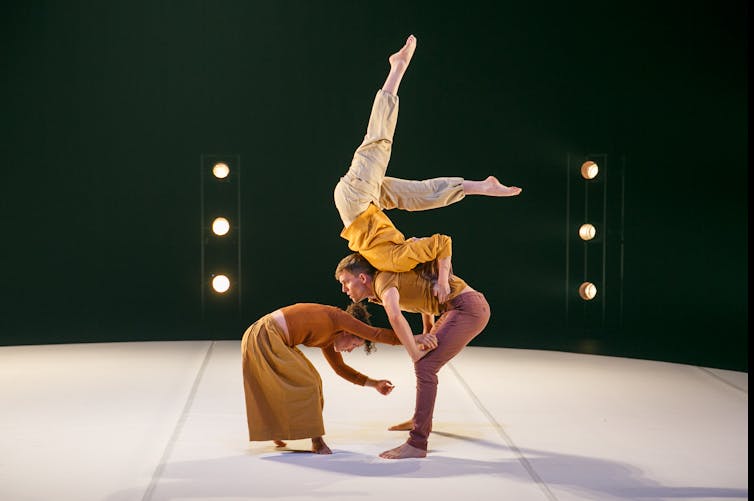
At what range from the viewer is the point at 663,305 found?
7703 mm

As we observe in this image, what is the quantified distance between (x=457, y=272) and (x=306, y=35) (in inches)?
83.6

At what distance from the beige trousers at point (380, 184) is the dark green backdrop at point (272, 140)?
3322 millimetres

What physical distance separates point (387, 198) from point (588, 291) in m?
3.32

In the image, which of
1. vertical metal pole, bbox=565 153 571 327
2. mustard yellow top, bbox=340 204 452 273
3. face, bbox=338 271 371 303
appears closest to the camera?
mustard yellow top, bbox=340 204 452 273

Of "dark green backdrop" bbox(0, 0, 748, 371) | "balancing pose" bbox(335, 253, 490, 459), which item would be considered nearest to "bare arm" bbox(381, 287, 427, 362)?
"balancing pose" bbox(335, 253, 490, 459)

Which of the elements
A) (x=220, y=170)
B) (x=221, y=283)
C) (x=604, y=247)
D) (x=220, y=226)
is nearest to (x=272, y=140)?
(x=220, y=170)

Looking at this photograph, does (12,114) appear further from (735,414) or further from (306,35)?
(735,414)

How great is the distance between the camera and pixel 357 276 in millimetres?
4648

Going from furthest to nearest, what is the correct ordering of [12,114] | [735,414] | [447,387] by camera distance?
[12,114] < [447,387] < [735,414]

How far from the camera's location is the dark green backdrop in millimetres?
8062

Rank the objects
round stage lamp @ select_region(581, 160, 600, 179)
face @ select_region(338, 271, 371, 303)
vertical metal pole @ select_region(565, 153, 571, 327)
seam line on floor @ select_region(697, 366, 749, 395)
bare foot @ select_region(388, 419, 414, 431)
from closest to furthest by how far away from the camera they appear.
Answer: face @ select_region(338, 271, 371, 303), bare foot @ select_region(388, 419, 414, 431), seam line on floor @ select_region(697, 366, 749, 395), round stage lamp @ select_region(581, 160, 600, 179), vertical metal pole @ select_region(565, 153, 571, 327)

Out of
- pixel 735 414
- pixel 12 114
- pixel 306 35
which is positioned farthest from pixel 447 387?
pixel 12 114

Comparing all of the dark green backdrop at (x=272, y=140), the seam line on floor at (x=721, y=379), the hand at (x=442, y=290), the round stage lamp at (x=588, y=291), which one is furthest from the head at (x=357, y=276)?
the dark green backdrop at (x=272, y=140)

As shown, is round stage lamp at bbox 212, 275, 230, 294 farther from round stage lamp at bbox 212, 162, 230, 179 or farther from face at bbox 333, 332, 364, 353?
face at bbox 333, 332, 364, 353
